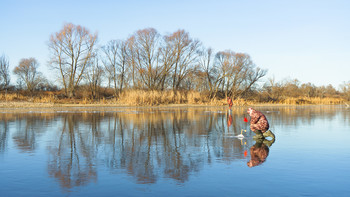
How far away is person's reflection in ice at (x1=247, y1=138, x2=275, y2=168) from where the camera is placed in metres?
6.98

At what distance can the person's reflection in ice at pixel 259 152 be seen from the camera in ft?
22.9

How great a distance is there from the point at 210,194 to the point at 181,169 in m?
1.60

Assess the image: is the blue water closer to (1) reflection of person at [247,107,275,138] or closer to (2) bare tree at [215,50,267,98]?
(1) reflection of person at [247,107,275,138]

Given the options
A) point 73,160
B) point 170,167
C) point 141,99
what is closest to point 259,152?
point 170,167

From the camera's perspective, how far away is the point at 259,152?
8164mm

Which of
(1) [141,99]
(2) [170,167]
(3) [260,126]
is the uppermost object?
(1) [141,99]

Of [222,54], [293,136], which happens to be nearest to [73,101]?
[222,54]

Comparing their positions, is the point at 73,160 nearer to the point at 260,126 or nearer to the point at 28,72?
the point at 260,126

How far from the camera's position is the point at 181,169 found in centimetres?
634

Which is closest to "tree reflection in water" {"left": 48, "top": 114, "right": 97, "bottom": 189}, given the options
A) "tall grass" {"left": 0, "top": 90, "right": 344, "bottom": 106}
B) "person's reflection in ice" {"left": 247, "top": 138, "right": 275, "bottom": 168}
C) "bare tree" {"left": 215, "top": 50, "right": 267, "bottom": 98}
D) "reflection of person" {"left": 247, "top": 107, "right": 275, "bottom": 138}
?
"person's reflection in ice" {"left": 247, "top": 138, "right": 275, "bottom": 168}

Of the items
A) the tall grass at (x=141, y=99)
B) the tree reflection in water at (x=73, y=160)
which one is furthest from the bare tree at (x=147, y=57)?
the tree reflection in water at (x=73, y=160)

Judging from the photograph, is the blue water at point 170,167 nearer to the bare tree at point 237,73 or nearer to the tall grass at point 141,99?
the tall grass at point 141,99

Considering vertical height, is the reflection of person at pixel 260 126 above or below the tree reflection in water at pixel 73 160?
above

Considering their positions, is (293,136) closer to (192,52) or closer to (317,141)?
(317,141)
